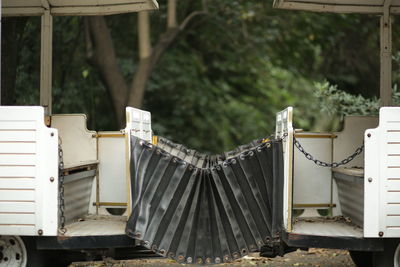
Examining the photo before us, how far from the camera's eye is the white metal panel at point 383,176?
5430mm

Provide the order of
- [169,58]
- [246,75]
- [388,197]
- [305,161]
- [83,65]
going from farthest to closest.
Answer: [246,75] < [169,58] < [83,65] < [305,161] < [388,197]

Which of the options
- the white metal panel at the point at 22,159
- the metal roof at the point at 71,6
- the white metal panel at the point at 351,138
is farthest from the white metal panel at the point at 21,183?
the white metal panel at the point at 351,138

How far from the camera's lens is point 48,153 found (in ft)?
17.9

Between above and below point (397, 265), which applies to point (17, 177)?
above

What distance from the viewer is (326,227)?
6.42 m

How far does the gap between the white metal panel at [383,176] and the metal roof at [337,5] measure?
270 centimetres

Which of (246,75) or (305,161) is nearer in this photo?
(305,161)

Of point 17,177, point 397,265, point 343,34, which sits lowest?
point 397,265

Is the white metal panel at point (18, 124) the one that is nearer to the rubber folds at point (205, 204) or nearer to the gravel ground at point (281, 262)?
the rubber folds at point (205, 204)

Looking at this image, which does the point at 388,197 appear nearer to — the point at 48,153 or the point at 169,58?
the point at 48,153

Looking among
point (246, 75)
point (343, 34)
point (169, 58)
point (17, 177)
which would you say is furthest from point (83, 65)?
point (17, 177)

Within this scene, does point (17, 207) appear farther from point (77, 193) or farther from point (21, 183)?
point (77, 193)

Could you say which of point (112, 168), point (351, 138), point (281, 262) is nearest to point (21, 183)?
point (112, 168)

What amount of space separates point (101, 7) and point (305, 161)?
11.1 ft
